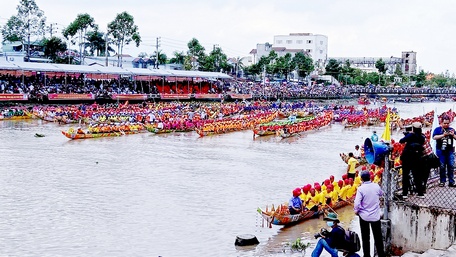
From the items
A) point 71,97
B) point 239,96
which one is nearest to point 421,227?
point 71,97

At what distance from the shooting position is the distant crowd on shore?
142 feet

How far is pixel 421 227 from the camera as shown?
25.2 ft

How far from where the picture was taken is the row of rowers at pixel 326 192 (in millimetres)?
12594

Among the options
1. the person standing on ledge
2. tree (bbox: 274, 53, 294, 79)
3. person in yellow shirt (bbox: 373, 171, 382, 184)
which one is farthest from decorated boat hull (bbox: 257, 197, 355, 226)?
tree (bbox: 274, 53, 294, 79)

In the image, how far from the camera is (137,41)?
207ft

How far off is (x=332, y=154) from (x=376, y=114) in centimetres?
1884

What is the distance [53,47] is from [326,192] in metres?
52.2

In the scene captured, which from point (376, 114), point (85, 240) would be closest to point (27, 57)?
point (376, 114)

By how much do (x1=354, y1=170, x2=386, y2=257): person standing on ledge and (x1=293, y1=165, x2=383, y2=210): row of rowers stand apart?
196 inches

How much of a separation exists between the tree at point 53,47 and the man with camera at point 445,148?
182 ft

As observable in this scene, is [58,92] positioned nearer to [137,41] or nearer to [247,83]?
[137,41]

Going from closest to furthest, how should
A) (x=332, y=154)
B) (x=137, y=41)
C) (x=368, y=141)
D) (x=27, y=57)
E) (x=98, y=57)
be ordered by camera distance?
1. (x=368, y=141)
2. (x=332, y=154)
3. (x=27, y=57)
4. (x=137, y=41)
5. (x=98, y=57)

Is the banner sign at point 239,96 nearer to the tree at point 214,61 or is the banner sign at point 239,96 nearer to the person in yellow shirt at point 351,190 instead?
the tree at point 214,61

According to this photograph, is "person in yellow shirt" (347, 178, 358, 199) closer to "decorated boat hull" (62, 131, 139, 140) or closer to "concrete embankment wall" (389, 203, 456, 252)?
"concrete embankment wall" (389, 203, 456, 252)
